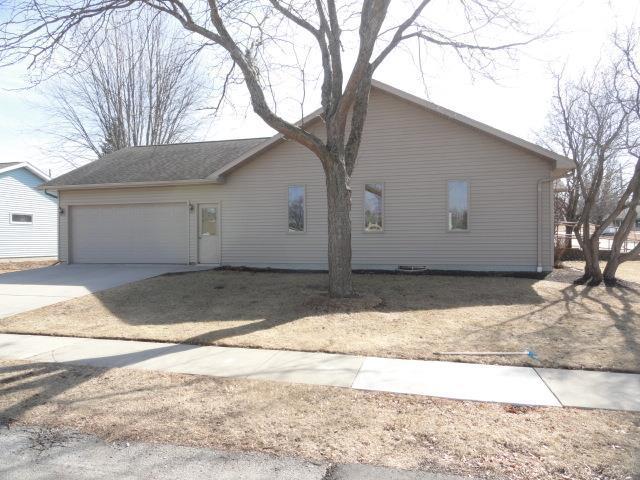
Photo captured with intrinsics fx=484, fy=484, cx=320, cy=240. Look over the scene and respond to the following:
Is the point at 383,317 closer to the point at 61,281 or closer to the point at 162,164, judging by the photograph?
the point at 61,281

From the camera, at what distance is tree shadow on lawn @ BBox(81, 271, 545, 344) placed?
900 cm

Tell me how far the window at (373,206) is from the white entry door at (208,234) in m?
5.10

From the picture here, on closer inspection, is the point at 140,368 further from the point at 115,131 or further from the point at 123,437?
the point at 115,131

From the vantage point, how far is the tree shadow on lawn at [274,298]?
29.5 feet

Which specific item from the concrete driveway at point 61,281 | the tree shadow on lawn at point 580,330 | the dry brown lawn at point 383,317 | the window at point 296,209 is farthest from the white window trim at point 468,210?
the concrete driveway at point 61,281

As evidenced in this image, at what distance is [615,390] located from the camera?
5.06 metres

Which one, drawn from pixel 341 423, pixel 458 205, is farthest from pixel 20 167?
pixel 341 423

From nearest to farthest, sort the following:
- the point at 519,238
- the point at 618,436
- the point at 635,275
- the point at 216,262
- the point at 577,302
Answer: the point at 618,436 < the point at 577,302 < the point at 519,238 < the point at 635,275 < the point at 216,262

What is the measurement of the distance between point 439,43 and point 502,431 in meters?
9.06

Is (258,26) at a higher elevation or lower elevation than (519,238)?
higher

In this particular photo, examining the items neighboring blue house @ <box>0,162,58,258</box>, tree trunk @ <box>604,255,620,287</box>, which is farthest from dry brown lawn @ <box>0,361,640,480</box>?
neighboring blue house @ <box>0,162,58,258</box>

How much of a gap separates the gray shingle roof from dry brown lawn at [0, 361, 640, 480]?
11358 mm

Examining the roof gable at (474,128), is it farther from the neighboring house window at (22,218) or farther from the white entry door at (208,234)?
the neighboring house window at (22,218)

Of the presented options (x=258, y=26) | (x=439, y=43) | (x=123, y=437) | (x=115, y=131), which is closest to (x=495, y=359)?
(x=123, y=437)
